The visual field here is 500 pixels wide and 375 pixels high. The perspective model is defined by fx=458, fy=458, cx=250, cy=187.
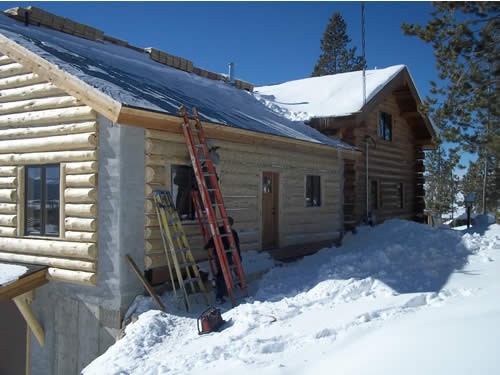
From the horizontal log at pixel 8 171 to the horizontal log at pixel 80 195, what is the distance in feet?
5.13

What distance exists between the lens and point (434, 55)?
1283 cm

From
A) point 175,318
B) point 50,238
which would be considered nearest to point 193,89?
point 50,238

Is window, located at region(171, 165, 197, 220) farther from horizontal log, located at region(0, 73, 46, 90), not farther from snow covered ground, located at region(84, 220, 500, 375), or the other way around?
horizontal log, located at region(0, 73, 46, 90)

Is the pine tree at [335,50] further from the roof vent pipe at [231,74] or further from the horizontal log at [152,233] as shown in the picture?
the horizontal log at [152,233]

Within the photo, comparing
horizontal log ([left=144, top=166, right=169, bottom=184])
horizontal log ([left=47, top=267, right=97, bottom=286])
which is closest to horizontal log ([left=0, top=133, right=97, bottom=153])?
horizontal log ([left=144, top=166, right=169, bottom=184])

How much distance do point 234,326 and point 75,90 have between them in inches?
185

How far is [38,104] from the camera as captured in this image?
856 cm

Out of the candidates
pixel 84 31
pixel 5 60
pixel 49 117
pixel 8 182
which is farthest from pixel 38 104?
pixel 84 31

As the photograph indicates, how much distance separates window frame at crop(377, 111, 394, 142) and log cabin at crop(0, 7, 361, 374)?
8.09 metres

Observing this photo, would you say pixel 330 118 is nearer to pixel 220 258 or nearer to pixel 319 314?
pixel 220 258

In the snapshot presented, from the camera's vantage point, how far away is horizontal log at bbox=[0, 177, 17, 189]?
888 centimetres

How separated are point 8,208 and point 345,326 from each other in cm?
688

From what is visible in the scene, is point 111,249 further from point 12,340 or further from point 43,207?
point 12,340

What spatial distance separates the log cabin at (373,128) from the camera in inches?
609
